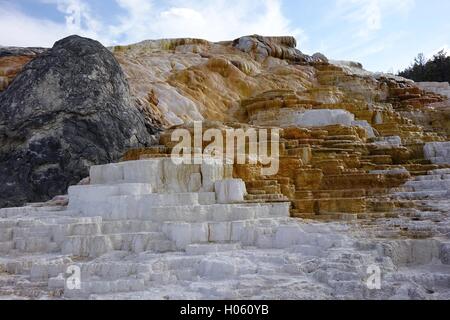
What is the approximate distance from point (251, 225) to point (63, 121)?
540 centimetres

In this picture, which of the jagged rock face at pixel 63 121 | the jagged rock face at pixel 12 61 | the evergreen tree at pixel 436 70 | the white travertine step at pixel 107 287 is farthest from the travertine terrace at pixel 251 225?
the evergreen tree at pixel 436 70

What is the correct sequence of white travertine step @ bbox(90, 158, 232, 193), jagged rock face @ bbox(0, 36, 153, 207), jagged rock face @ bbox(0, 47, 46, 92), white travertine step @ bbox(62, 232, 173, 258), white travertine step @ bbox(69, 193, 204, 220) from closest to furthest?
white travertine step @ bbox(62, 232, 173, 258) < white travertine step @ bbox(69, 193, 204, 220) < white travertine step @ bbox(90, 158, 232, 193) < jagged rock face @ bbox(0, 36, 153, 207) < jagged rock face @ bbox(0, 47, 46, 92)

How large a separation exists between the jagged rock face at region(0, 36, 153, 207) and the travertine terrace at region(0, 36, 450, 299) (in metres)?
Answer: 0.93

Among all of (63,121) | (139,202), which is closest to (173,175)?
(139,202)

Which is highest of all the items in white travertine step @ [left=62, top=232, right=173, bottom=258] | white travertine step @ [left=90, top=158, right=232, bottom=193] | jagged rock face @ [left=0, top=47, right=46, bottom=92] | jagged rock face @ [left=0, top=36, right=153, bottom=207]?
jagged rock face @ [left=0, top=47, right=46, bottom=92]

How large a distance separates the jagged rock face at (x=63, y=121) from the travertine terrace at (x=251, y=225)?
930mm

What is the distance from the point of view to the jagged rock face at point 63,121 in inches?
378

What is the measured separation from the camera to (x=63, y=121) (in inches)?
396

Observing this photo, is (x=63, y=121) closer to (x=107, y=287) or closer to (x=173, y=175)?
(x=173, y=175)

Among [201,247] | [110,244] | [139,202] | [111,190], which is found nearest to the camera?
[201,247]

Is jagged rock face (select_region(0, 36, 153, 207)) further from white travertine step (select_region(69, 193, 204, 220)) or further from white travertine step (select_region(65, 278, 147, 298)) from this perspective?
white travertine step (select_region(65, 278, 147, 298))

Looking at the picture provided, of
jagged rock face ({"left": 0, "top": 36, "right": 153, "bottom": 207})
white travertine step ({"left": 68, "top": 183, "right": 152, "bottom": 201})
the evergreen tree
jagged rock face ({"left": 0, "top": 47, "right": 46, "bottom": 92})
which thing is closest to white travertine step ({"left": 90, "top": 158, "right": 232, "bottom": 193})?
white travertine step ({"left": 68, "top": 183, "right": 152, "bottom": 201})

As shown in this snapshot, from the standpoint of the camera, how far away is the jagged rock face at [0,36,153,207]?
9.61 metres
